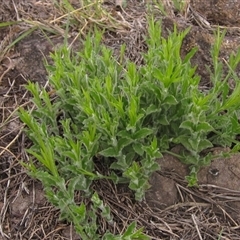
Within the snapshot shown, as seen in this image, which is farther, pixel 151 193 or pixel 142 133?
pixel 151 193

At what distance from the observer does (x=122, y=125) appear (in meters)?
1.93

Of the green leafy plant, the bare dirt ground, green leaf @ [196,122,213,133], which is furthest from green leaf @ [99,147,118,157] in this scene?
green leaf @ [196,122,213,133]

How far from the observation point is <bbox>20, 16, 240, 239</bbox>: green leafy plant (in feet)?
6.02

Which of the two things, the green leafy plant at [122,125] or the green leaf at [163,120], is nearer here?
the green leafy plant at [122,125]

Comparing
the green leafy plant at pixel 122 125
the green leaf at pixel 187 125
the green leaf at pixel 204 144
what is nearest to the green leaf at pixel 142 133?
the green leafy plant at pixel 122 125

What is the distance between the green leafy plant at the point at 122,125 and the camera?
184 centimetres

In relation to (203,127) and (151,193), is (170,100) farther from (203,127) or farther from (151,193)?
(151,193)

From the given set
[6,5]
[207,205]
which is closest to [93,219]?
[207,205]

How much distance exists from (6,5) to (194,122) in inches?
Answer: 58.8

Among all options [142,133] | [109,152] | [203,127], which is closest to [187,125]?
[203,127]

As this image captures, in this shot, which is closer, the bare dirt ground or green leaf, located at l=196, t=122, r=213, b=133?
green leaf, located at l=196, t=122, r=213, b=133

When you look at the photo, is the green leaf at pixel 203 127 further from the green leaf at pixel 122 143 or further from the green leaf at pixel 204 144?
the green leaf at pixel 122 143

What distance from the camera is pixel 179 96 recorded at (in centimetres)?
198

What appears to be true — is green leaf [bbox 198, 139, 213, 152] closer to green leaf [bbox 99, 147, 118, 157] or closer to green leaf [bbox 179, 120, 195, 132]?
green leaf [bbox 179, 120, 195, 132]
